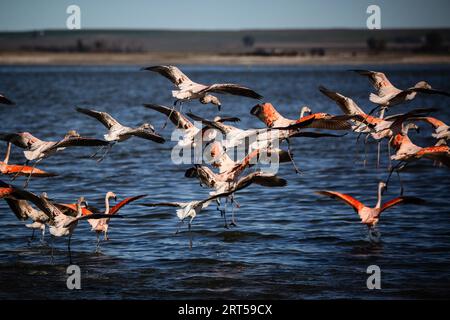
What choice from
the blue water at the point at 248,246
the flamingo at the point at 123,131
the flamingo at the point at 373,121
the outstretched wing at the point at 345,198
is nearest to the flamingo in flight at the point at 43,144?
the flamingo at the point at 123,131

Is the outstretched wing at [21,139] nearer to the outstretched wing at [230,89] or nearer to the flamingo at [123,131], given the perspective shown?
the flamingo at [123,131]

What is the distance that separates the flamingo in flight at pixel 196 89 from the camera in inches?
568

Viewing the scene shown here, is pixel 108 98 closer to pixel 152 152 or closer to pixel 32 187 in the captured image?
pixel 152 152

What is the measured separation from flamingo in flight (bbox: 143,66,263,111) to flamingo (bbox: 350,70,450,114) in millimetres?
2204

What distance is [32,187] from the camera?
979 inches

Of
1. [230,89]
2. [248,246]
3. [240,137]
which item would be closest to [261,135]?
[240,137]

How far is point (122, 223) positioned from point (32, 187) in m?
5.63

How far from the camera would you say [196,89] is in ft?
49.1

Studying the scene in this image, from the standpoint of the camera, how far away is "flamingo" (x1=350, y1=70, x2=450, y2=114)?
1472 centimetres

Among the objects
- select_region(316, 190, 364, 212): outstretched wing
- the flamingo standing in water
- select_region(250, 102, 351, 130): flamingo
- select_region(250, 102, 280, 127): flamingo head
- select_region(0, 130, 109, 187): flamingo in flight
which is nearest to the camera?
the flamingo standing in water

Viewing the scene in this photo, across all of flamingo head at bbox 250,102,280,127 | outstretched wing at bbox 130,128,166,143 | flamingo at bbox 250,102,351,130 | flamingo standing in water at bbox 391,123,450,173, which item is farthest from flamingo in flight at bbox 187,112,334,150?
flamingo standing in water at bbox 391,123,450,173

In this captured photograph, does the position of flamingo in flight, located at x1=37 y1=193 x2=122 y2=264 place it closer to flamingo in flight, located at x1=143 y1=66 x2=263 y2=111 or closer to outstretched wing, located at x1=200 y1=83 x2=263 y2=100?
flamingo in flight, located at x1=143 y1=66 x2=263 y2=111

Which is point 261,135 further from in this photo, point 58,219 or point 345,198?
point 58,219

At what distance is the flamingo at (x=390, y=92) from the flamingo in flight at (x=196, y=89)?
86.8 inches
